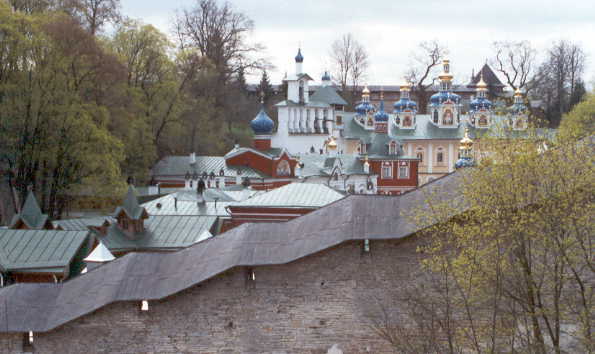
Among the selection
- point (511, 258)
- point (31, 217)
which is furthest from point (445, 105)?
point (511, 258)

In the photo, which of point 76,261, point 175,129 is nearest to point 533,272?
point 76,261

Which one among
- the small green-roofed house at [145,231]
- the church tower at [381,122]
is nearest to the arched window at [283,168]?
the church tower at [381,122]

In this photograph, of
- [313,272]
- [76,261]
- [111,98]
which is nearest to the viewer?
[313,272]

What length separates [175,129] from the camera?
152 feet

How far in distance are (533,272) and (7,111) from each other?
73.4ft

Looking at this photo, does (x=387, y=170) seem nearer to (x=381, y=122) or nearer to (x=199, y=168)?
(x=381, y=122)

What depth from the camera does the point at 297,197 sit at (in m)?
25.5

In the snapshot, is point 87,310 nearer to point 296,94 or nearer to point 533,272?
point 533,272

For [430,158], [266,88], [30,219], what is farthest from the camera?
[266,88]

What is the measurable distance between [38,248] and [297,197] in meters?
8.36

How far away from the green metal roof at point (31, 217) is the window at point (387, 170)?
30.3 m

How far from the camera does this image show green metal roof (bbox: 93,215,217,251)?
22.4m

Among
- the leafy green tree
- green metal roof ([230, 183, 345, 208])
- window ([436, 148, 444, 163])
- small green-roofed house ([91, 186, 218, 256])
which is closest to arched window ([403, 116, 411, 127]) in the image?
window ([436, 148, 444, 163])

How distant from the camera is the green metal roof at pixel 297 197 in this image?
25.0 m
